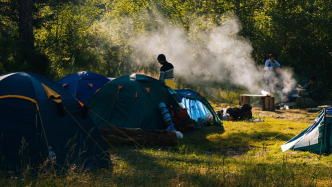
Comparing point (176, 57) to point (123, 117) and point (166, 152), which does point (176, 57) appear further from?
point (166, 152)

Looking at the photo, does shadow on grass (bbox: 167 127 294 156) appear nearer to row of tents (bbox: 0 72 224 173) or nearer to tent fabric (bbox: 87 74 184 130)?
tent fabric (bbox: 87 74 184 130)

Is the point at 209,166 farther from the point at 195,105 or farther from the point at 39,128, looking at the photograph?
the point at 195,105

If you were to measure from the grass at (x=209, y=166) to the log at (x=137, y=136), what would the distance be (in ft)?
0.48

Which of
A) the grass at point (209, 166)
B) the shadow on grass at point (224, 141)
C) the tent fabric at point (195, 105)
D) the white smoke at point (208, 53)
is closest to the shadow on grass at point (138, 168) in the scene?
the grass at point (209, 166)

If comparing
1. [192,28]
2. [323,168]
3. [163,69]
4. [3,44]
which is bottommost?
[323,168]

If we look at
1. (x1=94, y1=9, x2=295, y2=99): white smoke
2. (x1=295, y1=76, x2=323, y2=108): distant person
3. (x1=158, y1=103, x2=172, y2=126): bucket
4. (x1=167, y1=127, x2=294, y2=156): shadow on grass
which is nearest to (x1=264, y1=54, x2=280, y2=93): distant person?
(x1=295, y1=76, x2=323, y2=108): distant person

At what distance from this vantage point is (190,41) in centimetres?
2320

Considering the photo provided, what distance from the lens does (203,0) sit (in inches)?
966

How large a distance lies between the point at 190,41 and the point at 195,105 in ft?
40.2

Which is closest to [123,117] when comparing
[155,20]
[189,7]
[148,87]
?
[148,87]

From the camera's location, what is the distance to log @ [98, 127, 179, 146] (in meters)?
8.02

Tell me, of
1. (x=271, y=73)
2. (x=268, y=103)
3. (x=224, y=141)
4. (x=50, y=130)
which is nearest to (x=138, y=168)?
(x=50, y=130)

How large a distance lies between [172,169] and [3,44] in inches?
427

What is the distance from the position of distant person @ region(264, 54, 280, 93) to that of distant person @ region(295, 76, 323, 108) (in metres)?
1.36
